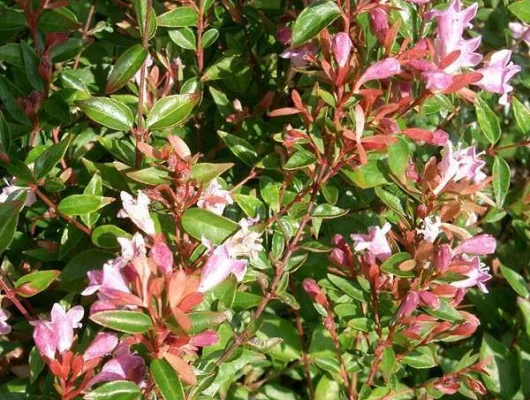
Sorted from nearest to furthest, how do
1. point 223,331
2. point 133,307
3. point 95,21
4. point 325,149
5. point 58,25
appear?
point 133,307, point 325,149, point 223,331, point 58,25, point 95,21

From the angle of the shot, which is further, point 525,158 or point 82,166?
point 525,158

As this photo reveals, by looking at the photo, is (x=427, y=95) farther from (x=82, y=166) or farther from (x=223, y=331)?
(x=82, y=166)

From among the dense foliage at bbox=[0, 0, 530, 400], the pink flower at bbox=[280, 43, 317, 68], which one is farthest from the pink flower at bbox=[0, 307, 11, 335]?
the pink flower at bbox=[280, 43, 317, 68]

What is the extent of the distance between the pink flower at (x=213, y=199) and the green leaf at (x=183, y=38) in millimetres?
463

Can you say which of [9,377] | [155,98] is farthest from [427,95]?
[9,377]

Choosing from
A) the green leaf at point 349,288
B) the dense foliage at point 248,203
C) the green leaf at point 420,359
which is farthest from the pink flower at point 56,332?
the green leaf at point 420,359

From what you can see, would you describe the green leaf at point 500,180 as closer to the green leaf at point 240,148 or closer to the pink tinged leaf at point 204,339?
the green leaf at point 240,148

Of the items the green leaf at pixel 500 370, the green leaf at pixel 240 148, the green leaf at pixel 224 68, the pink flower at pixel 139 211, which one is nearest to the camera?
the pink flower at pixel 139 211

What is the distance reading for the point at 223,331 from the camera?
5.49 ft

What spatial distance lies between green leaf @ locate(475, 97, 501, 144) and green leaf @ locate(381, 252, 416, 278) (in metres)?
0.45

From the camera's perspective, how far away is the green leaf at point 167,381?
1238mm

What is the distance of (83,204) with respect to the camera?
1534 mm

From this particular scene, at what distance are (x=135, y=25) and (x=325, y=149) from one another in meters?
0.72

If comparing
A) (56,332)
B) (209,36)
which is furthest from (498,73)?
(56,332)
